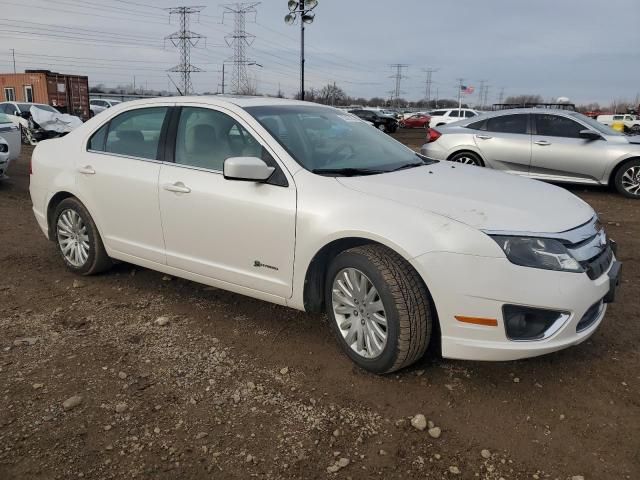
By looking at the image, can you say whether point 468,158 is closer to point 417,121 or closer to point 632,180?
point 632,180

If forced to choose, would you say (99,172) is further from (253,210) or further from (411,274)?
(411,274)

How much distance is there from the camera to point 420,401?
9.65 feet

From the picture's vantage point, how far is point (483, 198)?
10.2 feet

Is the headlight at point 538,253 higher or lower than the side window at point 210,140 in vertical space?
lower

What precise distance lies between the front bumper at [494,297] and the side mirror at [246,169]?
3.69 feet

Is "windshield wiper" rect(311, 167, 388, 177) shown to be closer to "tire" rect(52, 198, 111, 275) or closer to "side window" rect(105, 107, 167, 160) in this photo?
"side window" rect(105, 107, 167, 160)

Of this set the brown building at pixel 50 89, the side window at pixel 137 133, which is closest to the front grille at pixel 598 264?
the side window at pixel 137 133

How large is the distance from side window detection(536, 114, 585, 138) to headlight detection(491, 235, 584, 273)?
729cm

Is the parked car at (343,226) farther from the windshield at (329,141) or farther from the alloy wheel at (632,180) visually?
the alloy wheel at (632,180)

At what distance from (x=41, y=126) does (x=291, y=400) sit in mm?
17469

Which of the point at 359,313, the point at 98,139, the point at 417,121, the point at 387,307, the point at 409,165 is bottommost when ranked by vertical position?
the point at 359,313

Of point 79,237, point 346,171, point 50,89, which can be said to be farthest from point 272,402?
point 50,89

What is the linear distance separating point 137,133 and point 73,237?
119 cm

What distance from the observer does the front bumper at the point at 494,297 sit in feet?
8.93
